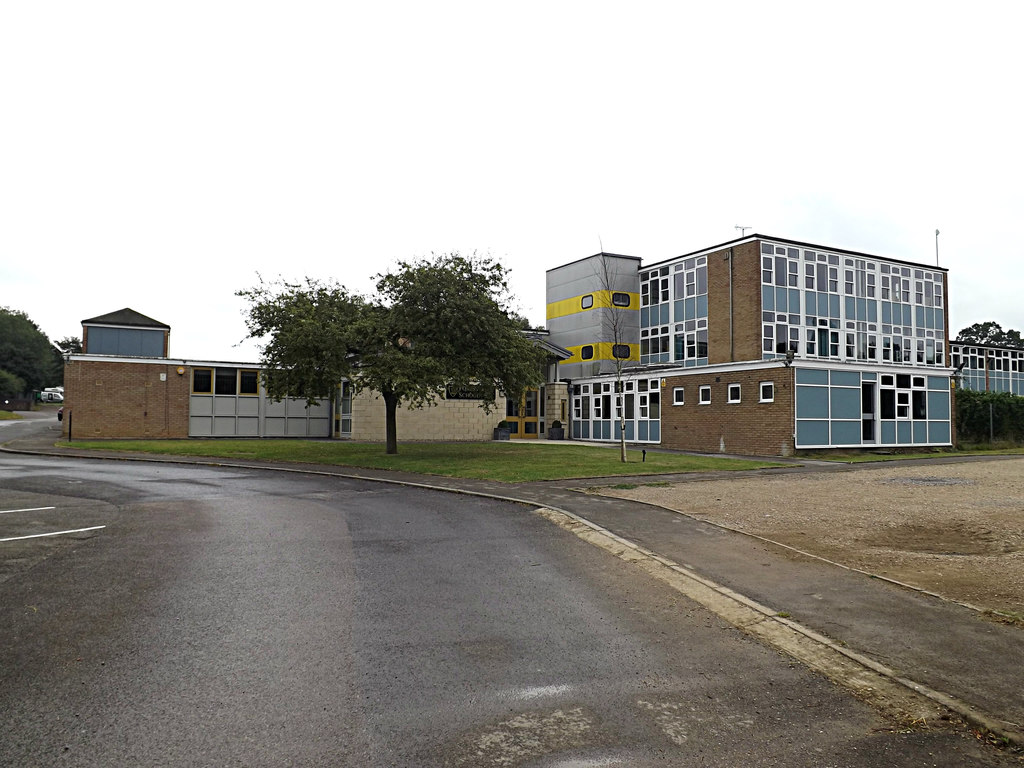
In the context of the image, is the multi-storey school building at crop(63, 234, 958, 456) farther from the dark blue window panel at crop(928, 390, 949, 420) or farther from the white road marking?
the white road marking

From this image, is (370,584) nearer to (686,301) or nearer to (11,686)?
(11,686)

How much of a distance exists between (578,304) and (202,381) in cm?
2530

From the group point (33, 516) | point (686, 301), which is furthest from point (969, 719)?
point (686, 301)

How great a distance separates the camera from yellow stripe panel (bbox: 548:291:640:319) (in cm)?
4872

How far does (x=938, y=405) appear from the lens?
3431 cm

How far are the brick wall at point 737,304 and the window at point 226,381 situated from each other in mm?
28788

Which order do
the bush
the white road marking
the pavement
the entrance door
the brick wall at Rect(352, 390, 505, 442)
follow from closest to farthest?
1. the pavement
2. the white road marking
3. the bush
4. the brick wall at Rect(352, 390, 505, 442)
5. the entrance door

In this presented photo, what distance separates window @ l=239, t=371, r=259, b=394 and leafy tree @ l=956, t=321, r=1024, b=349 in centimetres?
11103

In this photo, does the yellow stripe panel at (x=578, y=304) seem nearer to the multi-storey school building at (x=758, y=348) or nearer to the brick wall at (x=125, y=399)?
the multi-storey school building at (x=758, y=348)

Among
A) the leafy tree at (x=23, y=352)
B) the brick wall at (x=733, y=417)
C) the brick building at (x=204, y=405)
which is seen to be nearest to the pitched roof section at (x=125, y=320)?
the brick building at (x=204, y=405)

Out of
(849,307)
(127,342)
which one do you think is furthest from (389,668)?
(127,342)

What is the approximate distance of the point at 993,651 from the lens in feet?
17.6

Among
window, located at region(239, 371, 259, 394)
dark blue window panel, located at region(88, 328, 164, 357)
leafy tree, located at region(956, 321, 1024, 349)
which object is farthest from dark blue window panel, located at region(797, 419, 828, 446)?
leafy tree, located at region(956, 321, 1024, 349)

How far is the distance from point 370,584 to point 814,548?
233 inches
